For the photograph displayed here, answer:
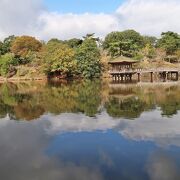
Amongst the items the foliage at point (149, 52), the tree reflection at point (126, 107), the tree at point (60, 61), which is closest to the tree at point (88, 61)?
the tree at point (60, 61)

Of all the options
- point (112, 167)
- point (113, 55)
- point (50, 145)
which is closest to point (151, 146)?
point (112, 167)

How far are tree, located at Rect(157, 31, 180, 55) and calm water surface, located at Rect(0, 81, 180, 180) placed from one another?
52.6 m

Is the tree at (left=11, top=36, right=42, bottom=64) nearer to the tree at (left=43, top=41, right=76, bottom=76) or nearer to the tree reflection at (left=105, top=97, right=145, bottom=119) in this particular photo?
the tree at (left=43, top=41, right=76, bottom=76)

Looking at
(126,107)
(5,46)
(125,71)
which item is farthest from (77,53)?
(126,107)

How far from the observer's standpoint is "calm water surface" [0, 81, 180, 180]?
1176 cm

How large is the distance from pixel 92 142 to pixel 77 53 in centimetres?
5123

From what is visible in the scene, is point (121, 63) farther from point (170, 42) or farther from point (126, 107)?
point (126, 107)

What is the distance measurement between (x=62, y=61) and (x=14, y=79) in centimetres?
1461

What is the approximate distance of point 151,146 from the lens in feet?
48.5

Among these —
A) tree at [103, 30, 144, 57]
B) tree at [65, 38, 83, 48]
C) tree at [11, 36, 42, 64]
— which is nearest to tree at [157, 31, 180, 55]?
tree at [103, 30, 144, 57]

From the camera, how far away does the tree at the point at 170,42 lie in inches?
3072

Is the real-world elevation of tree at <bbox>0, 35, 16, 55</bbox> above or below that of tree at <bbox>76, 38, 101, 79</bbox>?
above

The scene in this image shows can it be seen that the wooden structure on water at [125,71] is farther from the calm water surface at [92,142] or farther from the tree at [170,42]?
the calm water surface at [92,142]

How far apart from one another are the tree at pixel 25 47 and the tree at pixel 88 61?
1476 cm
